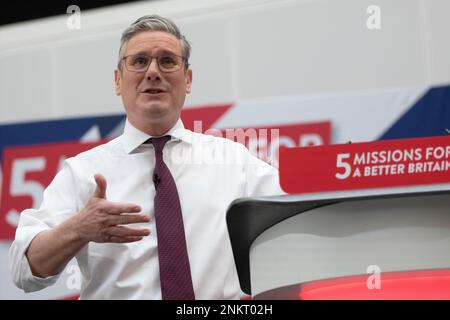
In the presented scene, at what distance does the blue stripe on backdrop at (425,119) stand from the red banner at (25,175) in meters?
1.05

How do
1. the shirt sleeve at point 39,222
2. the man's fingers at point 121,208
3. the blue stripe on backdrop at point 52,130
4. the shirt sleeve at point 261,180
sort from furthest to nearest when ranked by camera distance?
the blue stripe on backdrop at point 52,130 → the shirt sleeve at point 261,180 → the shirt sleeve at point 39,222 → the man's fingers at point 121,208

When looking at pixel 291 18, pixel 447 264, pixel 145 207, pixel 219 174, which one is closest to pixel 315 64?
pixel 291 18

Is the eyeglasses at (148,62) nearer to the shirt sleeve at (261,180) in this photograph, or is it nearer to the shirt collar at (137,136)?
the shirt collar at (137,136)

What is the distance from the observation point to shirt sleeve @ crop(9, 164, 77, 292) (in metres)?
1.18

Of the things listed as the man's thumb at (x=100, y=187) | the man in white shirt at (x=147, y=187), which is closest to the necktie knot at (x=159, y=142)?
the man in white shirt at (x=147, y=187)

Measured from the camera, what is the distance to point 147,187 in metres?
1.33

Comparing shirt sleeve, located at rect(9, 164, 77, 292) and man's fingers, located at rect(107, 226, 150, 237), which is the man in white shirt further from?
man's fingers, located at rect(107, 226, 150, 237)

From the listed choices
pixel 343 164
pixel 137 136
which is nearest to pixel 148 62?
pixel 137 136

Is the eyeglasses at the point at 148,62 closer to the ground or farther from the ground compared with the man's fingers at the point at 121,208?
farther from the ground

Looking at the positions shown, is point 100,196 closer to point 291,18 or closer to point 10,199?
point 291,18

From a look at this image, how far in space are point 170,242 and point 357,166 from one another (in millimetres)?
451

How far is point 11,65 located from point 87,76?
314 millimetres

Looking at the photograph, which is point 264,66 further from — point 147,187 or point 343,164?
point 343,164

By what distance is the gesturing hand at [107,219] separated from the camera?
1.01 m
